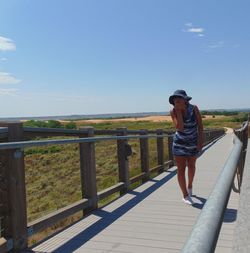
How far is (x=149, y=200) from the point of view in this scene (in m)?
7.27

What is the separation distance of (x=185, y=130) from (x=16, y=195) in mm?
3100

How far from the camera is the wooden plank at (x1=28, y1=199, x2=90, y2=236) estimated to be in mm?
4627

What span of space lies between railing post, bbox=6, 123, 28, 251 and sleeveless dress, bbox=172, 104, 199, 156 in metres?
2.91

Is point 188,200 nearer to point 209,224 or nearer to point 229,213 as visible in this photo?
point 229,213

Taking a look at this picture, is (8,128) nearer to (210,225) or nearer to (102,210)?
(102,210)

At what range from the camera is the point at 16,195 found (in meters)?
4.26

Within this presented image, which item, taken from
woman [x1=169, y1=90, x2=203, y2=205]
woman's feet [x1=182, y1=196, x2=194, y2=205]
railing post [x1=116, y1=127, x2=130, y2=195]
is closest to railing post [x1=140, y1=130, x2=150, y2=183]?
railing post [x1=116, y1=127, x2=130, y2=195]

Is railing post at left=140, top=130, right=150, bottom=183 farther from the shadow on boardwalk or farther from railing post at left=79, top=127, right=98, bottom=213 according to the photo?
railing post at left=79, top=127, right=98, bottom=213

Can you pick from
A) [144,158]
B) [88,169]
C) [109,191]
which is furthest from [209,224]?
[144,158]

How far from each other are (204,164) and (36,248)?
9590 millimetres

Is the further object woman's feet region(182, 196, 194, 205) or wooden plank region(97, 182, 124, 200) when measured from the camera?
woman's feet region(182, 196, 194, 205)

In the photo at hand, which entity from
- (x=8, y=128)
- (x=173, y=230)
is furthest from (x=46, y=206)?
(x=8, y=128)

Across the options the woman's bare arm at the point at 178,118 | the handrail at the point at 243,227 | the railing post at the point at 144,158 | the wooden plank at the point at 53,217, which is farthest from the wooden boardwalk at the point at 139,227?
the handrail at the point at 243,227

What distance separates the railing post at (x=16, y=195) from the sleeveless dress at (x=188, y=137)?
9.56ft
